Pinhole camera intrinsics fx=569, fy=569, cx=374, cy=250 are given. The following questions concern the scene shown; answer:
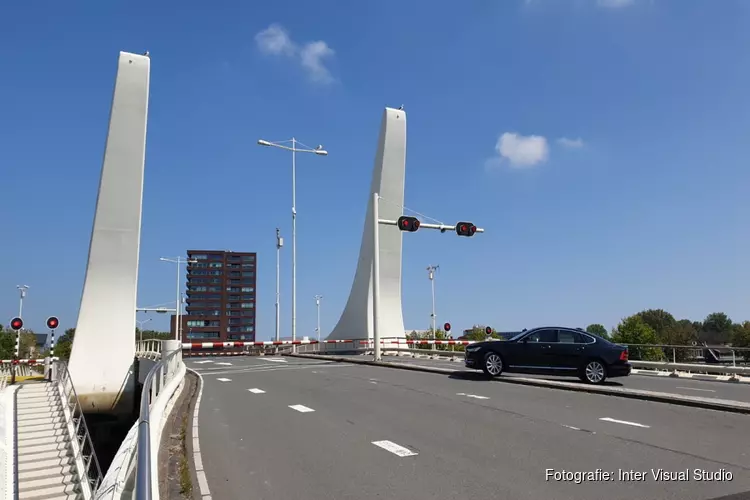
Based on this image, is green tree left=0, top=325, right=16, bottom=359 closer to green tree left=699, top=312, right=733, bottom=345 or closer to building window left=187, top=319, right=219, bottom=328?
building window left=187, top=319, right=219, bottom=328

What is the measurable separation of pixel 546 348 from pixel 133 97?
83.3 ft

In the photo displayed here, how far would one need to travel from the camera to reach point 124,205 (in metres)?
29.9

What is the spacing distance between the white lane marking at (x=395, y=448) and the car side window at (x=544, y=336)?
965 centimetres

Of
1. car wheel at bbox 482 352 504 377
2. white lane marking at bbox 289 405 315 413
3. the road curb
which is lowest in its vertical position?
white lane marking at bbox 289 405 315 413

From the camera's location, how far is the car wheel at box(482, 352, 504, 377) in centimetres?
1764

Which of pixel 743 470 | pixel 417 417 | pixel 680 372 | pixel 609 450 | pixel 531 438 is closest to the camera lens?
pixel 743 470

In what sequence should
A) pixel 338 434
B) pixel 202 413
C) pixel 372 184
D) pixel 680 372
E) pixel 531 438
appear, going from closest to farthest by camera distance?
pixel 531 438, pixel 338 434, pixel 202 413, pixel 680 372, pixel 372 184

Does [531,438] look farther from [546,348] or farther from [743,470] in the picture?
[546,348]

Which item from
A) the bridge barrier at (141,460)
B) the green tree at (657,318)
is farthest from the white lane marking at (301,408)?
the green tree at (657,318)

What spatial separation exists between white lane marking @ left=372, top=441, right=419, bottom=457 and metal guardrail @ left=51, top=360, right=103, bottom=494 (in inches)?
554

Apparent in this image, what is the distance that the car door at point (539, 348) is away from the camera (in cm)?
1694

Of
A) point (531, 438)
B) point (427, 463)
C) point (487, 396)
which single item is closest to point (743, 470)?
point (531, 438)

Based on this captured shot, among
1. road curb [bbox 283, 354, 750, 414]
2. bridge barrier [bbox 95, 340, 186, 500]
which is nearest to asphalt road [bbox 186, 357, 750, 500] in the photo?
road curb [bbox 283, 354, 750, 414]

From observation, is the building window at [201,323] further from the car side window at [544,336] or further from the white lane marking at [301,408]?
the white lane marking at [301,408]
